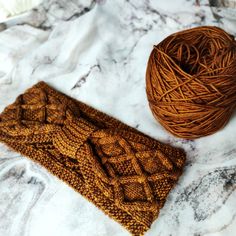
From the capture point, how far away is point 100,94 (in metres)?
1.01

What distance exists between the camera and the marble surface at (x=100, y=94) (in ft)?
2.48

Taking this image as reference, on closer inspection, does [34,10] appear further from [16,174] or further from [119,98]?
[16,174]

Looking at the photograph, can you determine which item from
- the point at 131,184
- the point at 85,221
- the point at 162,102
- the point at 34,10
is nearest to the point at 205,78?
the point at 162,102

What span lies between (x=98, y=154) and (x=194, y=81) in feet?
0.89

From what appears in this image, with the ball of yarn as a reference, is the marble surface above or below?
below

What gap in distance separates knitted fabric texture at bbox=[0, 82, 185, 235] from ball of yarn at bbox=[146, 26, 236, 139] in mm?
78

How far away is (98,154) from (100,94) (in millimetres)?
233

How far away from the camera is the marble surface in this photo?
29.8 inches

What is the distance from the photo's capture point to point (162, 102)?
0.81 meters

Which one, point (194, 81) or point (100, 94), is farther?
point (100, 94)

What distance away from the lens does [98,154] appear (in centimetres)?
83

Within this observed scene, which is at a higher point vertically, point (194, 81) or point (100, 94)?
point (194, 81)

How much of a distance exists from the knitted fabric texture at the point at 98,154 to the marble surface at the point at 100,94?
3 cm

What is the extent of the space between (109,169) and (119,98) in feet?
0.86
